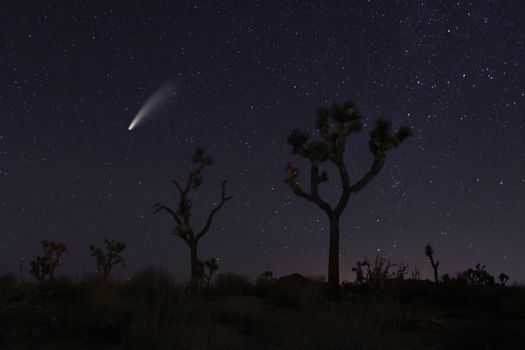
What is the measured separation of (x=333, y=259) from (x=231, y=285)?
3.90 meters

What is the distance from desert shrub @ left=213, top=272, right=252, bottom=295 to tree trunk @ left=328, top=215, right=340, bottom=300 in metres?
2.98

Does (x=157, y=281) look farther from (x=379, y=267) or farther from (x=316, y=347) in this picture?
(x=316, y=347)

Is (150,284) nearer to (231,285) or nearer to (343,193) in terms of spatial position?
Result: (231,285)

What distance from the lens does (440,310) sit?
1619 cm

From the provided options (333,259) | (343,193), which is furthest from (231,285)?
(343,193)

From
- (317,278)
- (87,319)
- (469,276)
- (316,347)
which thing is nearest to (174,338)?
(316,347)

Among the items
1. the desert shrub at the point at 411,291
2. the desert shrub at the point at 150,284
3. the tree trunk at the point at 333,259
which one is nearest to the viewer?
the desert shrub at the point at 150,284

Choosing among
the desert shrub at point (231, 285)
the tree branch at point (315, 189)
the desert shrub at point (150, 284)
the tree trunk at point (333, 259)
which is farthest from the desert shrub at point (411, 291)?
the desert shrub at point (150, 284)

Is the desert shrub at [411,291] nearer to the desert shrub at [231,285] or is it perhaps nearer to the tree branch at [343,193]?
the tree branch at [343,193]

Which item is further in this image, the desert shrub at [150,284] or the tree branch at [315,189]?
the tree branch at [315,189]

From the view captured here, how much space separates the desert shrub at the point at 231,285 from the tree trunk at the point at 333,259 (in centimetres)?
298

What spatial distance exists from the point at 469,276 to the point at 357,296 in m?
8.61

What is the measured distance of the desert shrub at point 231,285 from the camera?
763 inches

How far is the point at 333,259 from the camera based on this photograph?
19359 millimetres
